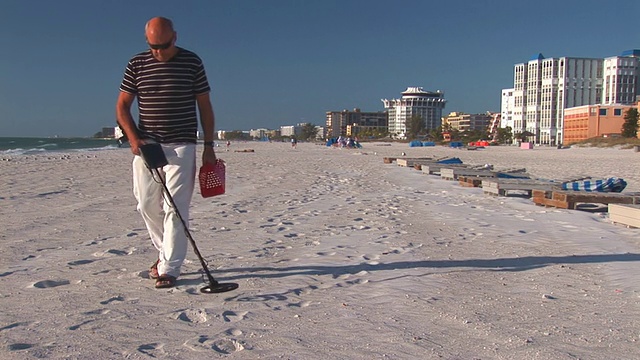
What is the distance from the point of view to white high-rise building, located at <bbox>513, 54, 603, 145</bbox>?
4614 inches

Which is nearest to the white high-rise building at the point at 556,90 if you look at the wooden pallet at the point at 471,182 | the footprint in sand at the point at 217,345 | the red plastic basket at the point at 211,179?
the wooden pallet at the point at 471,182

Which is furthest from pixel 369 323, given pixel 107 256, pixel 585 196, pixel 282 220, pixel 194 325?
pixel 585 196

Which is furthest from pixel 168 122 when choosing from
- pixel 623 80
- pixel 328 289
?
pixel 623 80

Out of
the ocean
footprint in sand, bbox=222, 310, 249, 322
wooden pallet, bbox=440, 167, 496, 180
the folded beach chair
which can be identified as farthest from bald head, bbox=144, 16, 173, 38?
wooden pallet, bbox=440, 167, 496, 180

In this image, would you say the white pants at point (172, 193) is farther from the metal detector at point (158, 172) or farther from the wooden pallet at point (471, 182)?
the wooden pallet at point (471, 182)

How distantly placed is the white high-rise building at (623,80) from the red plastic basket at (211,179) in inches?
4923

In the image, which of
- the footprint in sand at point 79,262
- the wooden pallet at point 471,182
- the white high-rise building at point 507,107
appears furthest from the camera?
the white high-rise building at point 507,107

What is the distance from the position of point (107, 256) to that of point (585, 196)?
707 centimetres

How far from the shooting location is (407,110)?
193 m

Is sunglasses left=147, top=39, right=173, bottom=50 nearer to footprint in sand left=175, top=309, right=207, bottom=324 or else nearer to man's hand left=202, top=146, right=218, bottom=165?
man's hand left=202, top=146, right=218, bottom=165

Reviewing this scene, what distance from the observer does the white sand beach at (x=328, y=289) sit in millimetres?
2684

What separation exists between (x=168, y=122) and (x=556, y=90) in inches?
5080

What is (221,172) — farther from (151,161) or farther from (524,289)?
(524,289)

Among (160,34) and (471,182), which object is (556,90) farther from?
(160,34)
